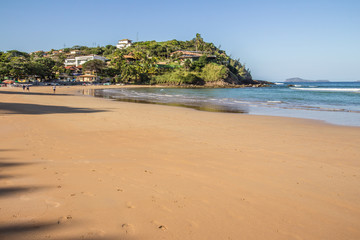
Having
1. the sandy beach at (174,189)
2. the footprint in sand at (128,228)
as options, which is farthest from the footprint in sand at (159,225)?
the footprint in sand at (128,228)

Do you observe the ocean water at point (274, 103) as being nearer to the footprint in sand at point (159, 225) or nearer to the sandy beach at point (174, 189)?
the sandy beach at point (174, 189)

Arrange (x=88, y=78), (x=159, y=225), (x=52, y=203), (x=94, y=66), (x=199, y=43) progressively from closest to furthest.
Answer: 1. (x=159, y=225)
2. (x=52, y=203)
3. (x=94, y=66)
4. (x=88, y=78)
5. (x=199, y=43)

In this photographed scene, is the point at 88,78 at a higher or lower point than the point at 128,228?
higher

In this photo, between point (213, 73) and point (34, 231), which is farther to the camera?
point (213, 73)

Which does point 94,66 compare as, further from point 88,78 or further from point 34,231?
point 34,231

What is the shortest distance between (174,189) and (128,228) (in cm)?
133

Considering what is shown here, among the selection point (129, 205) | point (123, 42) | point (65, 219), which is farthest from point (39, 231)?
point (123, 42)

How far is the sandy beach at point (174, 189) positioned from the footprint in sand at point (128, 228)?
0.04 ft

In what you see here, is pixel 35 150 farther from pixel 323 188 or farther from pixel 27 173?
pixel 323 188

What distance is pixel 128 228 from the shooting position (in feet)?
9.87

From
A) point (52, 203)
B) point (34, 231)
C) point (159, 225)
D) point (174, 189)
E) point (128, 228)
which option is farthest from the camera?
point (174, 189)

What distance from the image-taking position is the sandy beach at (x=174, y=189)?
307 cm

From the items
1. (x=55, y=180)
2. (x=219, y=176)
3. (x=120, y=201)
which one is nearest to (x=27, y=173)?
(x=55, y=180)

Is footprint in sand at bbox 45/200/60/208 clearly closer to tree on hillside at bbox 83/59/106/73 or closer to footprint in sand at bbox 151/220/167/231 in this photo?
footprint in sand at bbox 151/220/167/231
